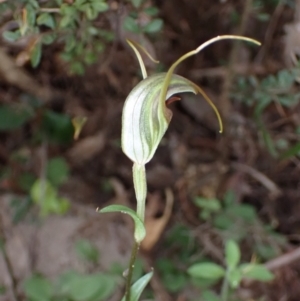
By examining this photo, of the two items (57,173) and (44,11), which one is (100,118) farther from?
(44,11)

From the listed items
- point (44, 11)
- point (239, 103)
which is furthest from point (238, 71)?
point (44, 11)

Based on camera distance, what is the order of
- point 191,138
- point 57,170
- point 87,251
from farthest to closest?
point 191,138 → point 57,170 → point 87,251

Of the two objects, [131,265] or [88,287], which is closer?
[131,265]

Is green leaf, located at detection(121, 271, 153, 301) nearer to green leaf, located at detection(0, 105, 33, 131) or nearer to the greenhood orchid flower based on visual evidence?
the greenhood orchid flower

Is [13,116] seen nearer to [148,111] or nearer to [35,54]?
[35,54]

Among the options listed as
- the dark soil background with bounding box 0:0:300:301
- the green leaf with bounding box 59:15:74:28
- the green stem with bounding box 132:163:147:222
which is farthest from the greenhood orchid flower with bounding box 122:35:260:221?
the dark soil background with bounding box 0:0:300:301

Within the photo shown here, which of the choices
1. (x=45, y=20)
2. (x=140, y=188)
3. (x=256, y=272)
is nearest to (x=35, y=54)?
(x=45, y=20)
